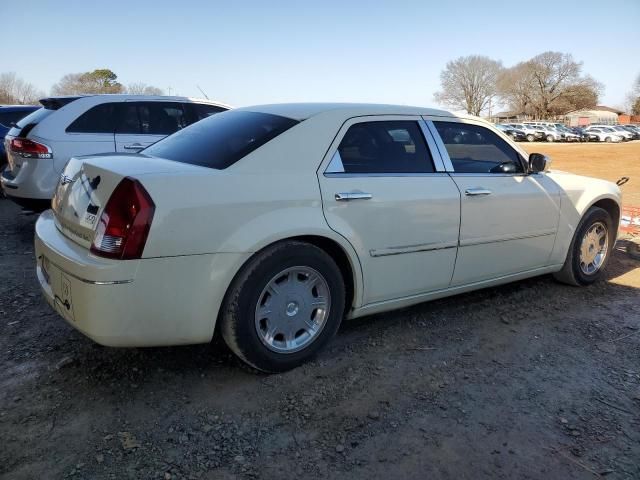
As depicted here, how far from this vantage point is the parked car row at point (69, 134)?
226 inches

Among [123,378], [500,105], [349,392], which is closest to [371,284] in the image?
[349,392]

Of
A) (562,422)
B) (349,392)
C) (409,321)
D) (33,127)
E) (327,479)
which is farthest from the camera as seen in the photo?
(33,127)

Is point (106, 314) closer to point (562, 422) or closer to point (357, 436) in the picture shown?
point (357, 436)

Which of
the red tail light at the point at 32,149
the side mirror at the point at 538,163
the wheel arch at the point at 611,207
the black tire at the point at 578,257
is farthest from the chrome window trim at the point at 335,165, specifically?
the red tail light at the point at 32,149

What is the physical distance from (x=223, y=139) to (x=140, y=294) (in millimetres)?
1149

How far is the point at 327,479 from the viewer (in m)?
2.20

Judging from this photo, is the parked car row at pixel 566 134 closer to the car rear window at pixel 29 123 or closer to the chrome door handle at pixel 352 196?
the car rear window at pixel 29 123

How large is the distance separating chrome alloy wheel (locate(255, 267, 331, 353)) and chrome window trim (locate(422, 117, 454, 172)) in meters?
1.29

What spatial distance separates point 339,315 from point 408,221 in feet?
2.41

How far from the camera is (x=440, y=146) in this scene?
3.68 m

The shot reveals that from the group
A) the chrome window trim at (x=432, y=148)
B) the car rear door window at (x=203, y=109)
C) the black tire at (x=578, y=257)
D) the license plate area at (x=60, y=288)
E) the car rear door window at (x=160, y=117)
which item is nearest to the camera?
the license plate area at (x=60, y=288)

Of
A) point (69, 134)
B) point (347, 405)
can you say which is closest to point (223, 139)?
point (347, 405)

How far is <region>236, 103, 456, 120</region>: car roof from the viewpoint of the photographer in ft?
10.8

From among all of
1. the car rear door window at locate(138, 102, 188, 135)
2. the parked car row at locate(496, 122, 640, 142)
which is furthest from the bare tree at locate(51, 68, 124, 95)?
the car rear door window at locate(138, 102, 188, 135)
